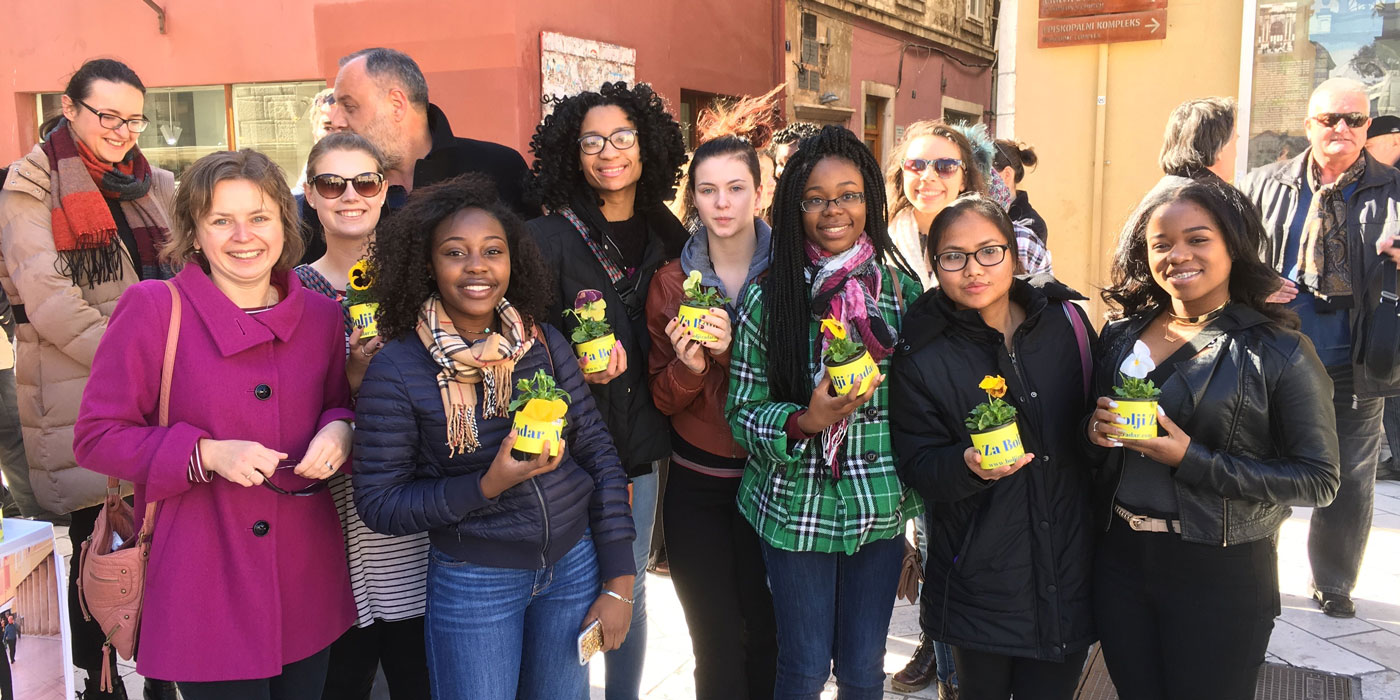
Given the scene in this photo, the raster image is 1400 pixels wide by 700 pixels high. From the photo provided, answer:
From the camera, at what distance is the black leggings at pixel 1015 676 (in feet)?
8.80

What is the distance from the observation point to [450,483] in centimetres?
239

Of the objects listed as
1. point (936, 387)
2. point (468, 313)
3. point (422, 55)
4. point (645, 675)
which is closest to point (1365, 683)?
point (936, 387)

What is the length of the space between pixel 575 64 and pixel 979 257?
7.60 m

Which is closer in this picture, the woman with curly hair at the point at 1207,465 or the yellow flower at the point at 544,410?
the yellow flower at the point at 544,410

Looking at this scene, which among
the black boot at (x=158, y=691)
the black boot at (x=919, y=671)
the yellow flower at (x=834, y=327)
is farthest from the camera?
the black boot at (x=919, y=671)

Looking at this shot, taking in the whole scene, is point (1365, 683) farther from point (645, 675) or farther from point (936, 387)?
point (645, 675)

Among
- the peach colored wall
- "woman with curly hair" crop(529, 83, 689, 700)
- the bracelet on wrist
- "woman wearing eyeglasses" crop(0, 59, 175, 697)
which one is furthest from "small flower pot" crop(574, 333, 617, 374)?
the peach colored wall

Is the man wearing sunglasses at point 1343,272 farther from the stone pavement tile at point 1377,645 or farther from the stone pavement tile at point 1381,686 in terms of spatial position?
the stone pavement tile at point 1381,686

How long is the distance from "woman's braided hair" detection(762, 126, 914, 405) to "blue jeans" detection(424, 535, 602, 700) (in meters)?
0.81

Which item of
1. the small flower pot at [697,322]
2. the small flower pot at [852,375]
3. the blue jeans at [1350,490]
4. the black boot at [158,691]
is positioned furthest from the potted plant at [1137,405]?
the black boot at [158,691]

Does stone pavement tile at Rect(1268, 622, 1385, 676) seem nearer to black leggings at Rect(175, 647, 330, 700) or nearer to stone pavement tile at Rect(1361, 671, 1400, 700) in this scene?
stone pavement tile at Rect(1361, 671, 1400, 700)

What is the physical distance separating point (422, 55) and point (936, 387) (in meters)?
7.90

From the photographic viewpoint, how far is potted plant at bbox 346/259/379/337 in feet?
8.72

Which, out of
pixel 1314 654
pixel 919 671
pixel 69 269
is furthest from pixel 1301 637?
pixel 69 269
